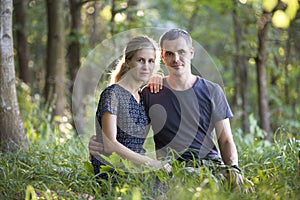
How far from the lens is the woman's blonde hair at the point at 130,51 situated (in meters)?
3.67

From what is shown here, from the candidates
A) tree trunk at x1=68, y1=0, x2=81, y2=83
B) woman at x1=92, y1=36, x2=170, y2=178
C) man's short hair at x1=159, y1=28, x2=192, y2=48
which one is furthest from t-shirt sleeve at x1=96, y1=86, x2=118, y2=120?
tree trunk at x1=68, y1=0, x2=81, y2=83

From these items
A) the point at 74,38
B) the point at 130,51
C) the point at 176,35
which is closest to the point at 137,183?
the point at 130,51

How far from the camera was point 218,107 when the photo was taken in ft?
12.3

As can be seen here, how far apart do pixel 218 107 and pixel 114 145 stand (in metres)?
0.86

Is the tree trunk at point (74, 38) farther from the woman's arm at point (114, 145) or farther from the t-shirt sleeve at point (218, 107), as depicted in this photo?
the woman's arm at point (114, 145)

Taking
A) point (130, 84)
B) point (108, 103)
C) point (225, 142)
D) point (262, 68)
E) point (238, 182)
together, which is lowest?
point (238, 182)

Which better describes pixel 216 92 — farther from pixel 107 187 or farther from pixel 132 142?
pixel 107 187

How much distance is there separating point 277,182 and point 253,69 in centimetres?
1183

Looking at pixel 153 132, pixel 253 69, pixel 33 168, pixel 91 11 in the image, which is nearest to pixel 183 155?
pixel 153 132

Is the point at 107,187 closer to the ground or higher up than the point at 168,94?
closer to the ground

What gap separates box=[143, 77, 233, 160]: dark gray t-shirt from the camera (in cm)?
369

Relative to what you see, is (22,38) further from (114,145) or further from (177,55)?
(114,145)

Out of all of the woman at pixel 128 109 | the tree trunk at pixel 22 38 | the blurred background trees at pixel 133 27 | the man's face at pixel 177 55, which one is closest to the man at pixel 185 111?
the man's face at pixel 177 55

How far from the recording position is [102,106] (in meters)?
3.50
